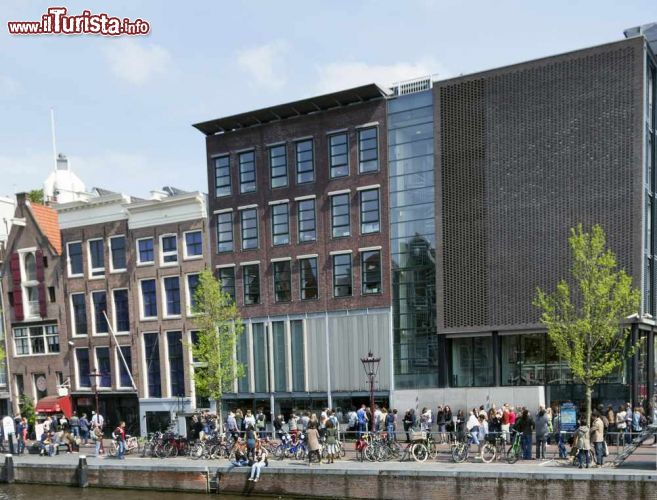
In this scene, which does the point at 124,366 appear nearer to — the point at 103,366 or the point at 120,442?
the point at 103,366

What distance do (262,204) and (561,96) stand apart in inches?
665

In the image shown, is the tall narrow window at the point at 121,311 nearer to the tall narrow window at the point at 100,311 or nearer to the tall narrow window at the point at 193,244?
the tall narrow window at the point at 100,311

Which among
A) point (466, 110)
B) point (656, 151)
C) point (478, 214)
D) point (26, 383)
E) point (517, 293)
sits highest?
point (466, 110)

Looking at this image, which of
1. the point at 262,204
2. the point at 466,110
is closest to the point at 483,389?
the point at 466,110

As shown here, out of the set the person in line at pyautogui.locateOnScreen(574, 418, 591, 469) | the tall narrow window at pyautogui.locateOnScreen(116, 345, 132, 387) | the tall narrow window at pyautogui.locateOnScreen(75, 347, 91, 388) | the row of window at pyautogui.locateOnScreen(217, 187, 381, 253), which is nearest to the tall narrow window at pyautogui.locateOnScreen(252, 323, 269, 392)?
the row of window at pyautogui.locateOnScreen(217, 187, 381, 253)

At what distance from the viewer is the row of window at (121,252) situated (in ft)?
140

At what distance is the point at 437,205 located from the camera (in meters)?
35.6

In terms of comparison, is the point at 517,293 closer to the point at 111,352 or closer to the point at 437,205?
the point at 437,205

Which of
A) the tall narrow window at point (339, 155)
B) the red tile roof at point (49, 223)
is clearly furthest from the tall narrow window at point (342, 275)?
the red tile roof at point (49, 223)

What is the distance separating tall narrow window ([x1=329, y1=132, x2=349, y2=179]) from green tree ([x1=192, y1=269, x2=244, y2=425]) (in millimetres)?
8619

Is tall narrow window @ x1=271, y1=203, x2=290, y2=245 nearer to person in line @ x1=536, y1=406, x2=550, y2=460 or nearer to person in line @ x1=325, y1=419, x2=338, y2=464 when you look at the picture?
person in line @ x1=325, y1=419, x2=338, y2=464

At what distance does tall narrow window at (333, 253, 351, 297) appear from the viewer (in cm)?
3809

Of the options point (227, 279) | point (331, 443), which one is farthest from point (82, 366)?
point (331, 443)

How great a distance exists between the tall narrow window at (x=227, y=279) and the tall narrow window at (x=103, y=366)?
9.50 metres
